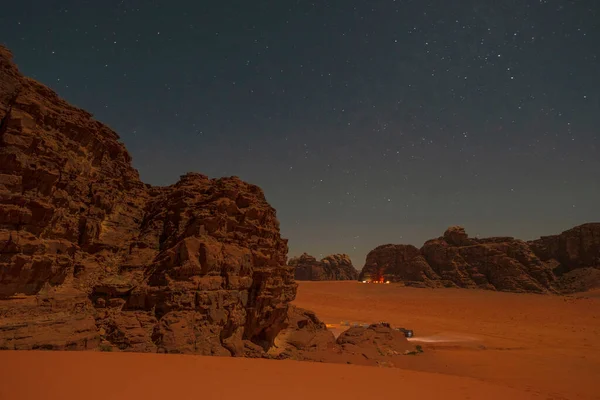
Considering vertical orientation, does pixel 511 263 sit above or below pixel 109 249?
below

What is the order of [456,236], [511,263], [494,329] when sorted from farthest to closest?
1. [456,236]
2. [511,263]
3. [494,329]

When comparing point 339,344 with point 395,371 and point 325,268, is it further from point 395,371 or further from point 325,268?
point 325,268

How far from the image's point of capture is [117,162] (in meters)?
14.4

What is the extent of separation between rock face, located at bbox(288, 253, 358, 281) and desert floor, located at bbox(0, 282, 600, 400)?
49.7m

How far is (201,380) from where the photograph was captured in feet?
20.1

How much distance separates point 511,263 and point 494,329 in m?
27.0

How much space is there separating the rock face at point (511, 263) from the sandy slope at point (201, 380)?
50.3 m

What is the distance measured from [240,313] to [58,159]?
776cm

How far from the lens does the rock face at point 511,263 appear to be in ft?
160

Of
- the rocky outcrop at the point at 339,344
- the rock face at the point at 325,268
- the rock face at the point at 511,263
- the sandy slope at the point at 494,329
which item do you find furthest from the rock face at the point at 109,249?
the rock face at the point at 325,268

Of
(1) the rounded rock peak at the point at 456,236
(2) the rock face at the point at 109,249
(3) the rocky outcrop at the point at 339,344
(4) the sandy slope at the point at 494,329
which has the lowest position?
(4) the sandy slope at the point at 494,329

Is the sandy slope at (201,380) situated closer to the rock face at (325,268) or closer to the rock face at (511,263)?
the rock face at (511,263)

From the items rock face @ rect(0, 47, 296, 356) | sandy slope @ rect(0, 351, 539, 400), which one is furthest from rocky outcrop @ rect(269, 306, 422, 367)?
sandy slope @ rect(0, 351, 539, 400)

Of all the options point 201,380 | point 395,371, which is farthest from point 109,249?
point 395,371
